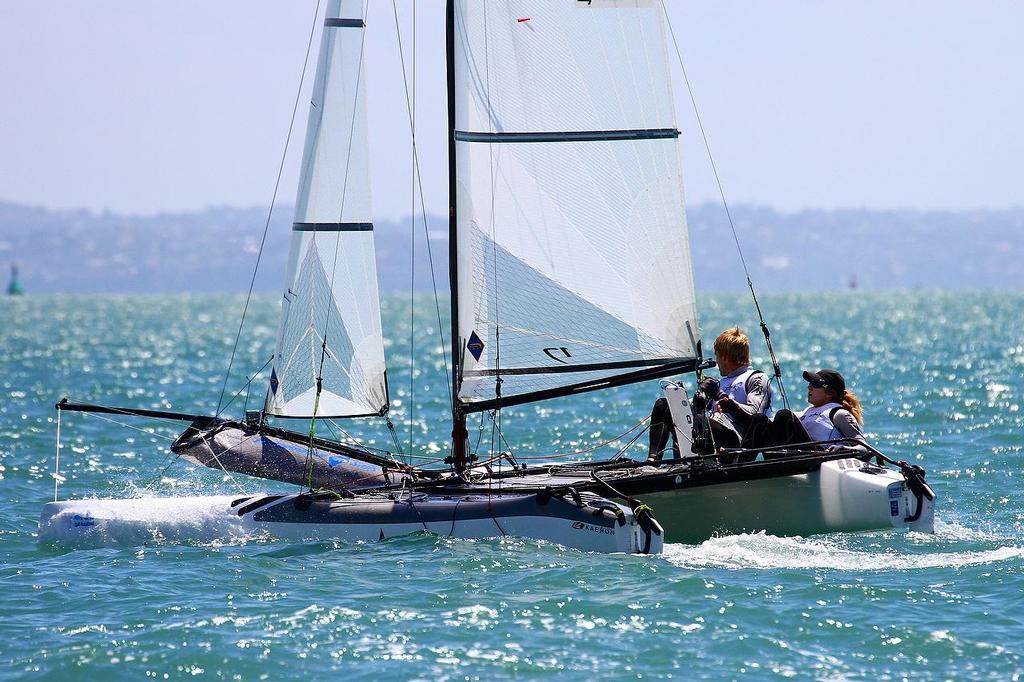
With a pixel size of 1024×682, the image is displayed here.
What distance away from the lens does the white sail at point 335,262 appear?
43.1 feet

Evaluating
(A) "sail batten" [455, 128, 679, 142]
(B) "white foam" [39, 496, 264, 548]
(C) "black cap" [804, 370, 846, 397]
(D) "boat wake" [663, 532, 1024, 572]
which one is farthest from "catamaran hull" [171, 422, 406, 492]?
(C) "black cap" [804, 370, 846, 397]

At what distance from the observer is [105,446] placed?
1764 cm

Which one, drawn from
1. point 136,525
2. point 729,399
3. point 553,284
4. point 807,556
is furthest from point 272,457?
point 807,556

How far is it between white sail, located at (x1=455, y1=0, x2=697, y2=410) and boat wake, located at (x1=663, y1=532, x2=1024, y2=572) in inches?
67.3

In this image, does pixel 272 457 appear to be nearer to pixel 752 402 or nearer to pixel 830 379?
pixel 752 402

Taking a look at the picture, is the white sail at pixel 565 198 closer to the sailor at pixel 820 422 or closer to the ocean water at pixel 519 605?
the sailor at pixel 820 422

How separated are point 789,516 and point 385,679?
419cm

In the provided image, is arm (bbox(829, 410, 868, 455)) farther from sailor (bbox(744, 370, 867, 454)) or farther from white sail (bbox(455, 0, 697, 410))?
white sail (bbox(455, 0, 697, 410))

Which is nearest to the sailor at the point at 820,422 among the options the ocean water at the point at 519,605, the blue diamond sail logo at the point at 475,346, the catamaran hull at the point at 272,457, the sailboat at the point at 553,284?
the sailboat at the point at 553,284

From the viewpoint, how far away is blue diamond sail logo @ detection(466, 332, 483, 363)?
1101 centimetres

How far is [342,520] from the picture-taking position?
1074 centimetres

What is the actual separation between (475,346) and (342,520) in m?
1.70

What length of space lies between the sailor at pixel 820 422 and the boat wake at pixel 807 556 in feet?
2.63

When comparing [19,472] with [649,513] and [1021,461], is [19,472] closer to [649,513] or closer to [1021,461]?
[649,513]
